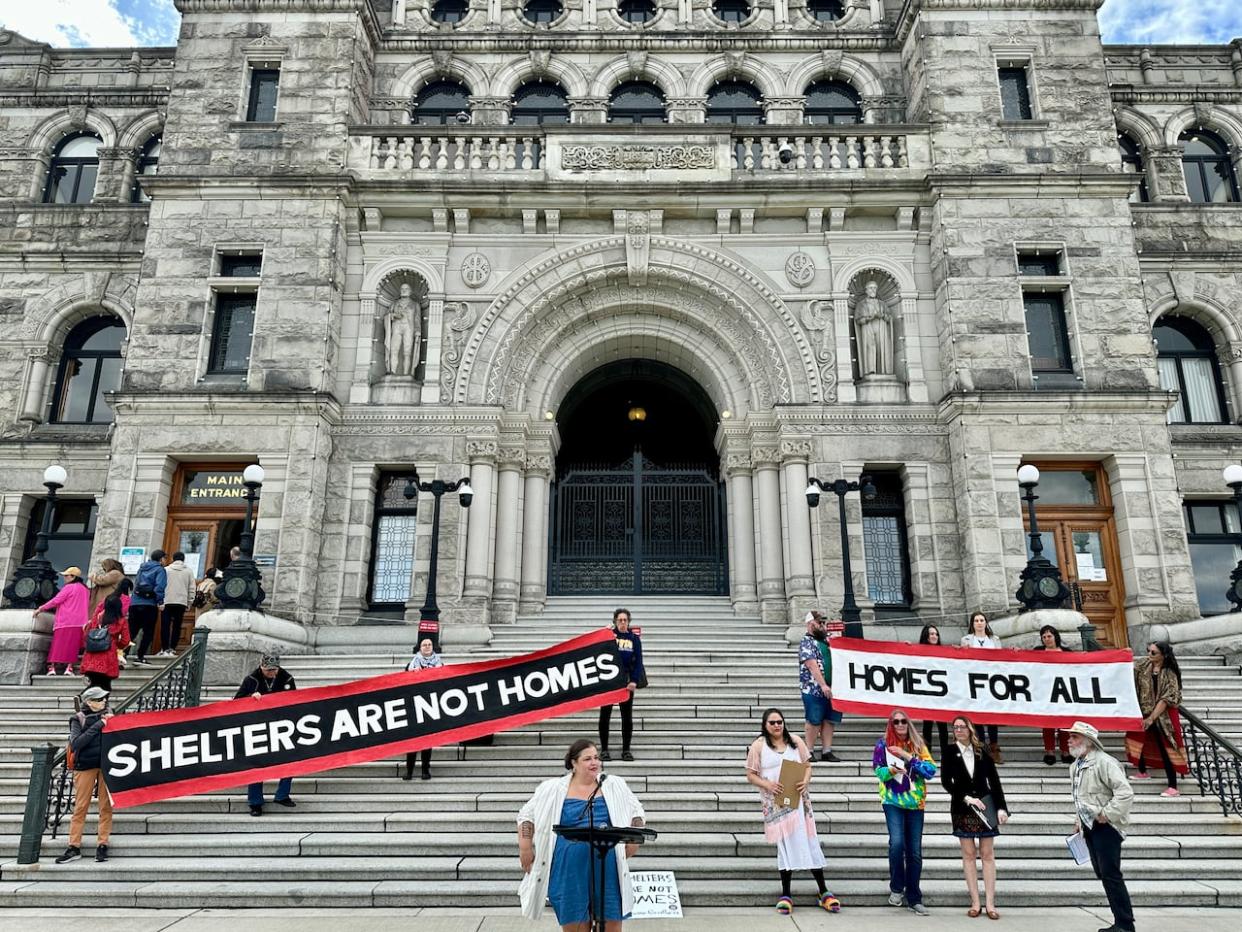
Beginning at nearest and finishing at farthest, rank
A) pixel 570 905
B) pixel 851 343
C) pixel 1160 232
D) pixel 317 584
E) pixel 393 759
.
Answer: pixel 570 905 < pixel 393 759 < pixel 317 584 < pixel 851 343 < pixel 1160 232

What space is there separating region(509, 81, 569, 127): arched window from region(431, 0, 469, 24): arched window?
9.73ft

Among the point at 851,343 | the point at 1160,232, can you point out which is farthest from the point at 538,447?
the point at 1160,232

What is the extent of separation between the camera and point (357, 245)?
1870cm

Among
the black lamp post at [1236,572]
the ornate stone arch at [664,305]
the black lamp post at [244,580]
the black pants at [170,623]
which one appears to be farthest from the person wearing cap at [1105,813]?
the black pants at [170,623]

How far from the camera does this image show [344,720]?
9.85 metres

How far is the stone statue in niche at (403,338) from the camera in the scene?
18141mm

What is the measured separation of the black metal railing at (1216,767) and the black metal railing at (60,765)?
12.5 metres

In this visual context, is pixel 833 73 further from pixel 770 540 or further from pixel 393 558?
pixel 393 558

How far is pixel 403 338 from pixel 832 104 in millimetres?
12137

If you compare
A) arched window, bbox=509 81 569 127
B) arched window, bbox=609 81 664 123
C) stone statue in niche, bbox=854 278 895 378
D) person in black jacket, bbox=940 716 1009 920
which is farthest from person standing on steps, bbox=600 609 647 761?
arched window, bbox=509 81 569 127

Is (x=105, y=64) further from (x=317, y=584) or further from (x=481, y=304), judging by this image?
(x=317, y=584)

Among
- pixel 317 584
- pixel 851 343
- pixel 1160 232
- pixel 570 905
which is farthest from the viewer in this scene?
pixel 1160 232

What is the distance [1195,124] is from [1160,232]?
12.3 feet

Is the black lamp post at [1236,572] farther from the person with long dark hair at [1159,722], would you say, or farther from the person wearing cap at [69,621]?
the person wearing cap at [69,621]
